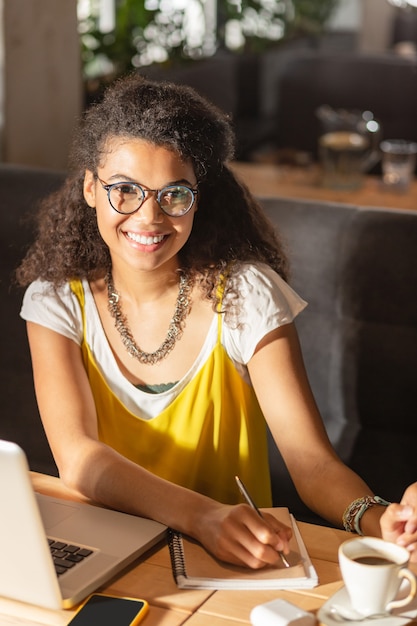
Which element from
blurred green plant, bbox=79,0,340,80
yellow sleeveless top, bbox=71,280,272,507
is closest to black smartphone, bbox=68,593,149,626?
yellow sleeveless top, bbox=71,280,272,507

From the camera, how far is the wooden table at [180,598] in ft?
3.51

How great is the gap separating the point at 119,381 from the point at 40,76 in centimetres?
153

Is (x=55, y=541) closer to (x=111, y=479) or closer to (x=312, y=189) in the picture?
(x=111, y=479)

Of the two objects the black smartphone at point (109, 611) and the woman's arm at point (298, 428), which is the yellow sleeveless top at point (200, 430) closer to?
the woman's arm at point (298, 428)

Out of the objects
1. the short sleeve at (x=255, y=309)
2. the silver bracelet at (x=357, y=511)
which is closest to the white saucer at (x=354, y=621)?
the silver bracelet at (x=357, y=511)

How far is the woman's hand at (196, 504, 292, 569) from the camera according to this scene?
1.16 m

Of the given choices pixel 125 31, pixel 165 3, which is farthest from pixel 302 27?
pixel 125 31

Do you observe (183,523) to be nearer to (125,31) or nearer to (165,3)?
(125,31)

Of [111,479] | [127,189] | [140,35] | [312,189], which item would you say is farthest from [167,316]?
[140,35]

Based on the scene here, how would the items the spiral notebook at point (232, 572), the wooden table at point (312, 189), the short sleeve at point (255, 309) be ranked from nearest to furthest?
the spiral notebook at point (232, 572)
the short sleeve at point (255, 309)
the wooden table at point (312, 189)

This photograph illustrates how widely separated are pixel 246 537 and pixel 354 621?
0.62 ft

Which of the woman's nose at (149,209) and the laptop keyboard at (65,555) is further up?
the woman's nose at (149,209)

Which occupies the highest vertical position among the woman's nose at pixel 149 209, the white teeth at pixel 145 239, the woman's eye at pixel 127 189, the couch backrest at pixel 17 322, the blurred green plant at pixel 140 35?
the blurred green plant at pixel 140 35

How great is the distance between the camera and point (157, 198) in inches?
59.0
